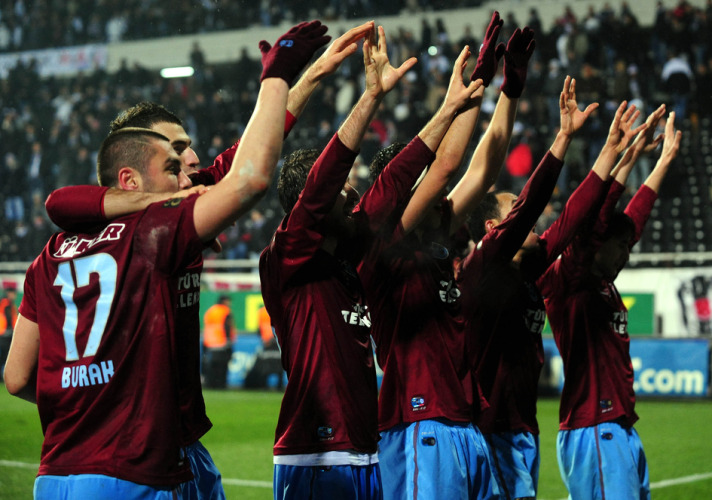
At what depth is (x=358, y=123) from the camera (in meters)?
3.48

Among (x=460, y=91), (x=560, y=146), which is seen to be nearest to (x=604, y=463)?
(x=560, y=146)

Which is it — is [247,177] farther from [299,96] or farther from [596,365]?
[596,365]

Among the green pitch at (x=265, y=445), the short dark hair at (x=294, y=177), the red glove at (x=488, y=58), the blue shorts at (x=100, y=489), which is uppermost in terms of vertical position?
the red glove at (x=488, y=58)

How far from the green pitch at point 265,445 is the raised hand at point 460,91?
4.78 m

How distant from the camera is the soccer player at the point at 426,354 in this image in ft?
12.8

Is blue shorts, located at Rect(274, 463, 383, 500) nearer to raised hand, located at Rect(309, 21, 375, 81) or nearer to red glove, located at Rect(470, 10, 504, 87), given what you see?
raised hand, located at Rect(309, 21, 375, 81)

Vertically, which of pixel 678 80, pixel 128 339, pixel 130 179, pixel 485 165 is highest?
pixel 678 80

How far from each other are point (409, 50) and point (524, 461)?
1925 centimetres

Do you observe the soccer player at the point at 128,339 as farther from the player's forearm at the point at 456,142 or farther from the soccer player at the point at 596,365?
the soccer player at the point at 596,365

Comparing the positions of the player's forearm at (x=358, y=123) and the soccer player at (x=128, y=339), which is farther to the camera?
the player's forearm at (x=358, y=123)

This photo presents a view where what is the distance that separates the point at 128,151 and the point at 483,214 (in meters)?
2.65

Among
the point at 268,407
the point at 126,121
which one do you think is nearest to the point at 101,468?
the point at 126,121

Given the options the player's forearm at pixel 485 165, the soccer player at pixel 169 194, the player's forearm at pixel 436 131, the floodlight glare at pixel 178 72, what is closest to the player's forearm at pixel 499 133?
the player's forearm at pixel 485 165

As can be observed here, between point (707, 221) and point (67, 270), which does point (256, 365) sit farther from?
point (67, 270)
